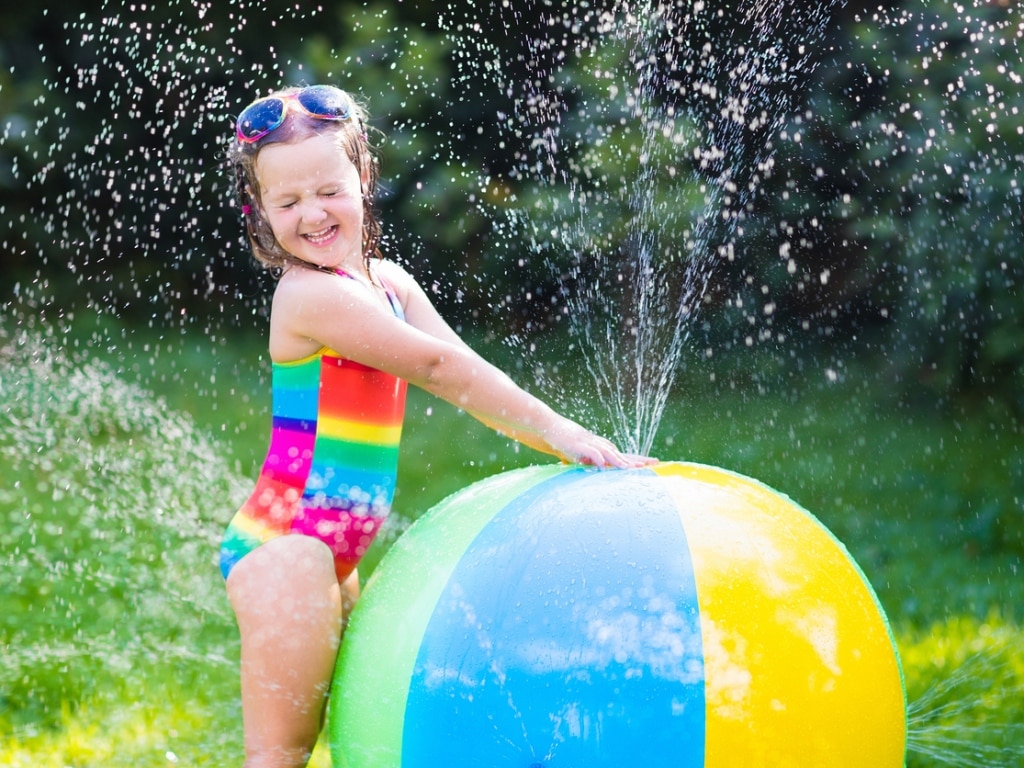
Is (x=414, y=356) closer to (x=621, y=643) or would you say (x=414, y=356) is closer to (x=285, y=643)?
(x=285, y=643)

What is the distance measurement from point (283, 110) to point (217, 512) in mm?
3415

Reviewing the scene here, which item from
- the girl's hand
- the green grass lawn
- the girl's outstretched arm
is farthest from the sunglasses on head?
the green grass lawn

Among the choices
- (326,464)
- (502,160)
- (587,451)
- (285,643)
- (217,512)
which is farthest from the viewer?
(502,160)

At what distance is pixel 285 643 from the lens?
9.43 feet

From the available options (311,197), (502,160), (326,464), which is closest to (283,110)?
(311,197)

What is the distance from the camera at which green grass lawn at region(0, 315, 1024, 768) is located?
412 cm

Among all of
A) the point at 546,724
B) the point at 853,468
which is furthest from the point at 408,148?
the point at 546,724

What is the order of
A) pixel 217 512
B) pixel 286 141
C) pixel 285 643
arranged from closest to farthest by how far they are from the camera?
pixel 285 643 < pixel 286 141 < pixel 217 512

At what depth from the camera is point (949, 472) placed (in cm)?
664

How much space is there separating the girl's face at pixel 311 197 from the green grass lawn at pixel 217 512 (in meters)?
1.48

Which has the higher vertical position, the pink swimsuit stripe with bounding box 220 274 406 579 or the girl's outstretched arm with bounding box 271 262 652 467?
the girl's outstretched arm with bounding box 271 262 652 467

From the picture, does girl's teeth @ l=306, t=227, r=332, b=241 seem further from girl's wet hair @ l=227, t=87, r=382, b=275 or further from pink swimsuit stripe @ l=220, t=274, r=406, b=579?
pink swimsuit stripe @ l=220, t=274, r=406, b=579

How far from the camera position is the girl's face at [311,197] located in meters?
3.20

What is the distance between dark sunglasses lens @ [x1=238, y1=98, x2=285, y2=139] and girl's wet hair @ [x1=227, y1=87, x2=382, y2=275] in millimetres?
14
